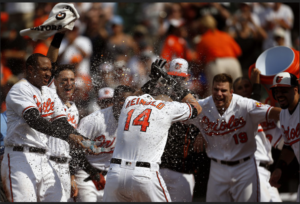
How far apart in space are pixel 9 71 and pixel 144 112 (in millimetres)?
5884

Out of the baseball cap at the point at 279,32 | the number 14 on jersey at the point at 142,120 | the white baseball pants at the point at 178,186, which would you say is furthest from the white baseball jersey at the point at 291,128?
the baseball cap at the point at 279,32

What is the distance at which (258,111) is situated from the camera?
235 inches

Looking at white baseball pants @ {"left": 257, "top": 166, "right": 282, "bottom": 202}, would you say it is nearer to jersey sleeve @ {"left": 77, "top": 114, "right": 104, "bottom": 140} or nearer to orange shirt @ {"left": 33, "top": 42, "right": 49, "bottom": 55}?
jersey sleeve @ {"left": 77, "top": 114, "right": 104, "bottom": 140}

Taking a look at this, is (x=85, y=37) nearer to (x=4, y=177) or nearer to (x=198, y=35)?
(x=198, y=35)

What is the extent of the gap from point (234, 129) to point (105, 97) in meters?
2.33

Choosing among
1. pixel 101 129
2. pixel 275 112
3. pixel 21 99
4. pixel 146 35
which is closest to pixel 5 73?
pixel 146 35

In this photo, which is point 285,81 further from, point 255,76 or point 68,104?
point 68,104

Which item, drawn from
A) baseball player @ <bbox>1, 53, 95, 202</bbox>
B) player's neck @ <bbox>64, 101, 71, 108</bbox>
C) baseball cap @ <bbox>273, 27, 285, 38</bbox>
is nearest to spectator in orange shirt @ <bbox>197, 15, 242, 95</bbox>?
baseball cap @ <bbox>273, 27, 285, 38</bbox>

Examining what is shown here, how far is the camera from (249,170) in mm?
5992

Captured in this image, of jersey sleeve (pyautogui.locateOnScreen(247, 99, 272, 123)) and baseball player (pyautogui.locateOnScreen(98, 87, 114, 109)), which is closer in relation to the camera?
jersey sleeve (pyautogui.locateOnScreen(247, 99, 272, 123))

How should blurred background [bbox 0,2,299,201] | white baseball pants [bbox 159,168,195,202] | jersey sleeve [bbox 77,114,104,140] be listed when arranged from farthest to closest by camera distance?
blurred background [bbox 0,2,299,201], white baseball pants [bbox 159,168,195,202], jersey sleeve [bbox 77,114,104,140]

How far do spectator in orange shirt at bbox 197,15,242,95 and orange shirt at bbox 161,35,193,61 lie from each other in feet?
0.95

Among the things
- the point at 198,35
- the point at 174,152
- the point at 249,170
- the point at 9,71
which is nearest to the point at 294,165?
the point at 249,170

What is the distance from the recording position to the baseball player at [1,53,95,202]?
16.5 ft
